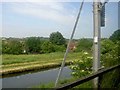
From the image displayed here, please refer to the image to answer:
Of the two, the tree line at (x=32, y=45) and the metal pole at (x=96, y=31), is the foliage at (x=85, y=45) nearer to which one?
the tree line at (x=32, y=45)

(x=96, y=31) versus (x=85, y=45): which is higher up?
(x=85, y=45)

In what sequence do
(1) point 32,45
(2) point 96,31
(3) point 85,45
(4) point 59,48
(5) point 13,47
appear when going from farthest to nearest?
(4) point 59,48 → (1) point 32,45 → (5) point 13,47 → (3) point 85,45 → (2) point 96,31

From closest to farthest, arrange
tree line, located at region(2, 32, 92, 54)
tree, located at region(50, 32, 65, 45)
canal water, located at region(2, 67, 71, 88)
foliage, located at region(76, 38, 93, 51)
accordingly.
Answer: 1. canal water, located at region(2, 67, 71, 88)
2. foliage, located at region(76, 38, 93, 51)
3. tree line, located at region(2, 32, 92, 54)
4. tree, located at region(50, 32, 65, 45)

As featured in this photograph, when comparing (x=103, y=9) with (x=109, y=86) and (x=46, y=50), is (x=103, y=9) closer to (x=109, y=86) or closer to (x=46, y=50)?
(x=109, y=86)

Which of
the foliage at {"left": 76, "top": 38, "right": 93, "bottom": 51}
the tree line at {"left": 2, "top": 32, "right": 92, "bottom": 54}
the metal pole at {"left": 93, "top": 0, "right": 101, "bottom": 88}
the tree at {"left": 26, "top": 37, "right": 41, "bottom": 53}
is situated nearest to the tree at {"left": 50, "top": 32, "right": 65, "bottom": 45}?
the tree line at {"left": 2, "top": 32, "right": 92, "bottom": 54}

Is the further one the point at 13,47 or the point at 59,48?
the point at 59,48

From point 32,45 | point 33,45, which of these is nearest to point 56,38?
point 33,45

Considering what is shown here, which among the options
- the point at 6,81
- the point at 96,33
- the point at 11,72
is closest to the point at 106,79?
the point at 96,33

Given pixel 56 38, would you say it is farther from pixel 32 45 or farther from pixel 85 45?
pixel 85 45

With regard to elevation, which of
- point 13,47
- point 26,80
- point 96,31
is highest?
point 13,47

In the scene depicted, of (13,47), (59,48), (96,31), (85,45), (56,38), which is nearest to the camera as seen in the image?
(96,31)

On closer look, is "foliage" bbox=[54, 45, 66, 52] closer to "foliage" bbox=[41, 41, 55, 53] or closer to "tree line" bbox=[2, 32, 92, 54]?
"tree line" bbox=[2, 32, 92, 54]

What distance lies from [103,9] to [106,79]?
7.92 ft

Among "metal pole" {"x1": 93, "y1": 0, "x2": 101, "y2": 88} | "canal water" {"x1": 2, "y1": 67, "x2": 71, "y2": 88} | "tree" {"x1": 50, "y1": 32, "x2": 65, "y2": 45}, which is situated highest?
"tree" {"x1": 50, "y1": 32, "x2": 65, "y2": 45}
